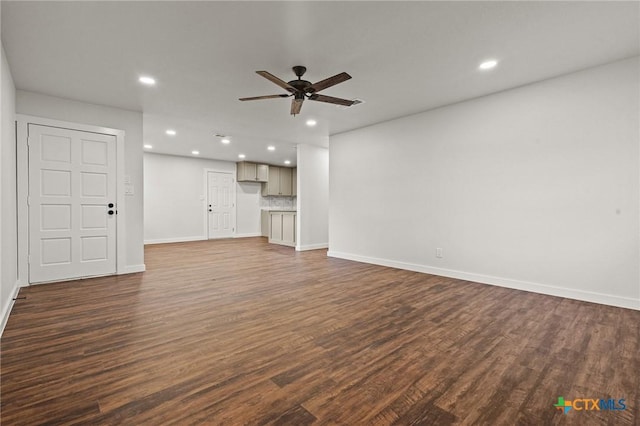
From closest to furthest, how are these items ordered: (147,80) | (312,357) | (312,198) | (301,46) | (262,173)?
(312,357), (301,46), (147,80), (312,198), (262,173)

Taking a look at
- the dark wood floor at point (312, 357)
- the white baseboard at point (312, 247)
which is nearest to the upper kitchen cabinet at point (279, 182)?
the white baseboard at point (312, 247)

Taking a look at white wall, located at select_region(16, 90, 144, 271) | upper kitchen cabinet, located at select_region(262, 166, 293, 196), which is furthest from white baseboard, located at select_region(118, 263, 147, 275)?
upper kitchen cabinet, located at select_region(262, 166, 293, 196)

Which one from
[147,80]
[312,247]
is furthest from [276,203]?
[147,80]

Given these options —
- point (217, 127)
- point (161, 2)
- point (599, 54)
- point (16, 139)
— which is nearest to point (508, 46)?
point (599, 54)

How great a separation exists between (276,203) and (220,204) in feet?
7.00

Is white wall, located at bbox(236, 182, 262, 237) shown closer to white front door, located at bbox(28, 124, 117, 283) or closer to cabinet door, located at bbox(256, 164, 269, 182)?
cabinet door, located at bbox(256, 164, 269, 182)

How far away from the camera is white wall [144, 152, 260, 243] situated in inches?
326

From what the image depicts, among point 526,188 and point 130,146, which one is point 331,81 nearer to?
point 526,188

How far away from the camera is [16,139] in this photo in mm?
3725

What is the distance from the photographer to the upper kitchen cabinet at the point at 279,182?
10.2 meters

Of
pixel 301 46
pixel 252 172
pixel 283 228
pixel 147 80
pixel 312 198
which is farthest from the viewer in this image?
pixel 252 172

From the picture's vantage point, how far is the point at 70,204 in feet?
13.5

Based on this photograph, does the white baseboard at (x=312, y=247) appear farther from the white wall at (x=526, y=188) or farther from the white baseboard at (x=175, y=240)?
the white baseboard at (x=175, y=240)

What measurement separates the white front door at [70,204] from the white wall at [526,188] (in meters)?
4.43
